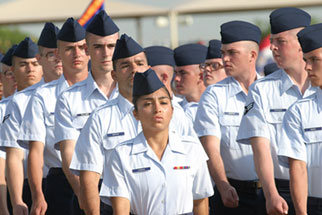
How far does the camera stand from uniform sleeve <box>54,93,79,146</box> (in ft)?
26.0

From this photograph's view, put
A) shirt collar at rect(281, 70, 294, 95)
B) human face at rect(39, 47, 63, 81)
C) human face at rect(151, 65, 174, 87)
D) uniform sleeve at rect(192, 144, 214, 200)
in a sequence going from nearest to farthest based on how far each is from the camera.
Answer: uniform sleeve at rect(192, 144, 214, 200) < shirt collar at rect(281, 70, 294, 95) < human face at rect(39, 47, 63, 81) < human face at rect(151, 65, 174, 87)

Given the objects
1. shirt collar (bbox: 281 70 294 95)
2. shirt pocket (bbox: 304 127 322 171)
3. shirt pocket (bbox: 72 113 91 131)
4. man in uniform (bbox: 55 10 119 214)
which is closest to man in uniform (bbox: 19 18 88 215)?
man in uniform (bbox: 55 10 119 214)

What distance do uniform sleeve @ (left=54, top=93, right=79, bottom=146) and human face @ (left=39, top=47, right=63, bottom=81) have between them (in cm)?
141

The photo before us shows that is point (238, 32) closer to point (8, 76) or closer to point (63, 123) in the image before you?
Answer: point (63, 123)

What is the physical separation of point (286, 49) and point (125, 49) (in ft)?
4.68

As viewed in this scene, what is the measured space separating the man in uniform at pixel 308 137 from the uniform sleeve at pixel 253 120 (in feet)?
2.14

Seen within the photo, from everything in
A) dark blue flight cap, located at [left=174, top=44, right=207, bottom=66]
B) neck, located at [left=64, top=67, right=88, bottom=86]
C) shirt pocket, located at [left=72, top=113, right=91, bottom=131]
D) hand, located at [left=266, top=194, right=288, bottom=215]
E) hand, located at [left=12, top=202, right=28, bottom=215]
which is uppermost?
dark blue flight cap, located at [left=174, top=44, right=207, bottom=66]

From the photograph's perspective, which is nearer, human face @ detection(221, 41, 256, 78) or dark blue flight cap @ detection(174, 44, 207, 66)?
human face @ detection(221, 41, 256, 78)

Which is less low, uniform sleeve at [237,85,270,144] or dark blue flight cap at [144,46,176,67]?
dark blue flight cap at [144,46,176,67]

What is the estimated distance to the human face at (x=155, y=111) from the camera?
6.31m

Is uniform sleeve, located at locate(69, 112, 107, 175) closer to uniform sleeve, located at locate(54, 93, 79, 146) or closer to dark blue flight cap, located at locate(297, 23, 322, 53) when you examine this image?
uniform sleeve, located at locate(54, 93, 79, 146)

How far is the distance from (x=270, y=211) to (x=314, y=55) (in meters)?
1.35

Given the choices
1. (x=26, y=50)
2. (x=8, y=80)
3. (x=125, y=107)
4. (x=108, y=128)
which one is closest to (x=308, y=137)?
(x=125, y=107)

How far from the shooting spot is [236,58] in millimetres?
8969
